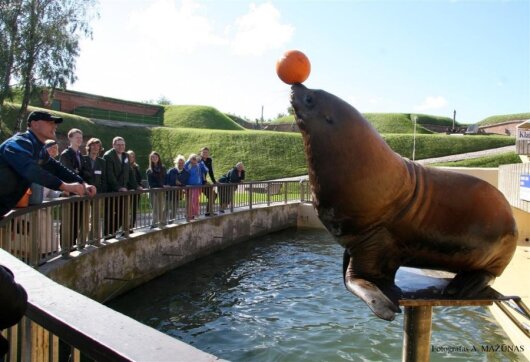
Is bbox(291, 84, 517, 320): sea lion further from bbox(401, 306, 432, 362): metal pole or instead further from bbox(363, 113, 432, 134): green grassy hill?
bbox(363, 113, 432, 134): green grassy hill

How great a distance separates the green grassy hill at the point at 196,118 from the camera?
161 ft

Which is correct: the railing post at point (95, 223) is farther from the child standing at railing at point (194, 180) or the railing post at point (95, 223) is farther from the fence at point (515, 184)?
the fence at point (515, 184)

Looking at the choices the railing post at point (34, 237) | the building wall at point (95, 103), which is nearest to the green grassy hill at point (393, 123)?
the building wall at point (95, 103)

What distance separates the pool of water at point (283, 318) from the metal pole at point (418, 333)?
3431mm

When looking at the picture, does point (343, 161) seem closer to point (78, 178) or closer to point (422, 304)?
point (422, 304)

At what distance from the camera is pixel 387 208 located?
257 centimetres

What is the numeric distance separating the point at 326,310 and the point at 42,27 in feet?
76.7

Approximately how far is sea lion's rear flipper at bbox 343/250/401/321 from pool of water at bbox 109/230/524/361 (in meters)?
3.74

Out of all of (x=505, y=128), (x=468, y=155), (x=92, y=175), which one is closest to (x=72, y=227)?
(x=92, y=175)

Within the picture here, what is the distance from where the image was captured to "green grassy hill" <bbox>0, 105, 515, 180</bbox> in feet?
114

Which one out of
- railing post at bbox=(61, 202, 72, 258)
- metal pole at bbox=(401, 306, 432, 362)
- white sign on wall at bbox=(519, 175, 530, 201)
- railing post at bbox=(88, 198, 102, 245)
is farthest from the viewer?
white sign on wall at bbox=(519, 175, 530, 201)

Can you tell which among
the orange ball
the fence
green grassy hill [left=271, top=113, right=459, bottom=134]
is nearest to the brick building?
green grassy hill [left=271, top=113, right=459, bottom=134]

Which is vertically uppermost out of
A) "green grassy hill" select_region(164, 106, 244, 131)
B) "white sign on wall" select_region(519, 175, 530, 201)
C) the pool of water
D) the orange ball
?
"green grassy hill" select_region(164, 106, 244, 131)

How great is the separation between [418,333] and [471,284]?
0.42m
